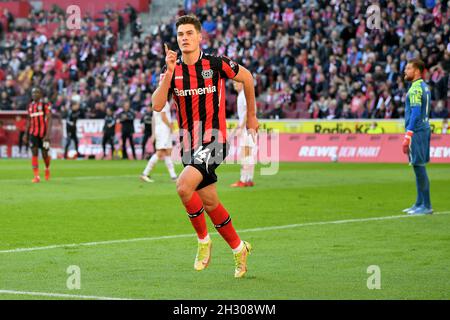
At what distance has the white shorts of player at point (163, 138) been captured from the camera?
23.2 m

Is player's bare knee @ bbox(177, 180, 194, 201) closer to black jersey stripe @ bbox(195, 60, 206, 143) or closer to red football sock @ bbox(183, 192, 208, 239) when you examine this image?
red football sock @ bbox(183, 192, 208, 239)

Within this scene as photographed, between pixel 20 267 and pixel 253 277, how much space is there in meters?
2.33

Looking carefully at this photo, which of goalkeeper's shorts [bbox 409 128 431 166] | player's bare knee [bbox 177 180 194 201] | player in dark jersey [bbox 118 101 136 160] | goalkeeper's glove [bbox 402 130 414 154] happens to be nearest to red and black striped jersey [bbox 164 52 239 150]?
player's bare knee [bbox 177 180 194 201]

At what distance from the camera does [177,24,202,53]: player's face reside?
→ 30.4 feet

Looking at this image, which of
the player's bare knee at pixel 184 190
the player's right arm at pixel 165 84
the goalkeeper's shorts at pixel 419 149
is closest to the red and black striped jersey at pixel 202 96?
the player's right arm at pixel 165 84

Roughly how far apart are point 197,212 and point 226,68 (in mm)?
1427

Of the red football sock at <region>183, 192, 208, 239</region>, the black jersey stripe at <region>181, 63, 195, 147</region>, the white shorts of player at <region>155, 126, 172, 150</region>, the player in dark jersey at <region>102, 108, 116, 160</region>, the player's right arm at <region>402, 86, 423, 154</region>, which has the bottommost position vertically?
the player in dark jersey at <region>102, 108, 116, 160</region>

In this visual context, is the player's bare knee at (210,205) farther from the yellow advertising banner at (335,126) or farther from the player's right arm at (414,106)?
the yellow advertising banner at (335,126)

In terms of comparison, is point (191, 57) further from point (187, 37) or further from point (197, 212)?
point (197, 212)

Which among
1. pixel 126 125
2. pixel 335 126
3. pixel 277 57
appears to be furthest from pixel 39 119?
pixel 277 57

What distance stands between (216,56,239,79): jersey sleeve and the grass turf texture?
75.4 inches

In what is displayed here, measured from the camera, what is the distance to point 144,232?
42.1ft

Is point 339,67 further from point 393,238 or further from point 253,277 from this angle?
point 253,277

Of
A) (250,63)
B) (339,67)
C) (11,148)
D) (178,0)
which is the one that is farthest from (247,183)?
(178,0)
